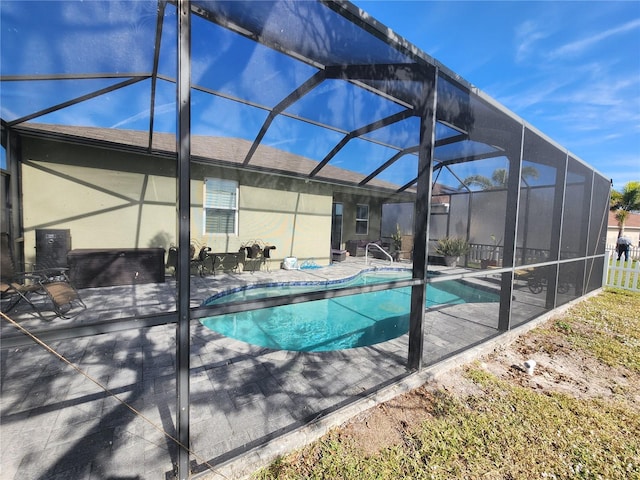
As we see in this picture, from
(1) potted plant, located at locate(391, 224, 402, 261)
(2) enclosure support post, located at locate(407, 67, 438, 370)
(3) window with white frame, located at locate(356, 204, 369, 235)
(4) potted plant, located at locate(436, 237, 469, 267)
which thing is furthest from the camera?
(3) window with white frame, located at locate(356, 204, 369, 235)

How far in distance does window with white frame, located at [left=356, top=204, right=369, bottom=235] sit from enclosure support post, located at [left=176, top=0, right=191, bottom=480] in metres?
9.97

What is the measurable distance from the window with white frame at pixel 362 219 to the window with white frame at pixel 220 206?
17.5ft

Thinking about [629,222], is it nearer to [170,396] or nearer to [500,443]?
[500,443]

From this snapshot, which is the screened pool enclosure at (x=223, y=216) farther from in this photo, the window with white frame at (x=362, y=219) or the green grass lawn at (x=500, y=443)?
the window with white frame at (x=362, y=219)

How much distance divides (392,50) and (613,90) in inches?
588

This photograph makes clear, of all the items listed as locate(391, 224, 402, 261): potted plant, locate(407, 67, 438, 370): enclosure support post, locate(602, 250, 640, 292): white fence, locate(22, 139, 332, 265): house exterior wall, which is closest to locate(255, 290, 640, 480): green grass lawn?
locate(407, 67, 438, 370): enclosure support post

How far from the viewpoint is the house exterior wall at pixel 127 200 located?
204 inches

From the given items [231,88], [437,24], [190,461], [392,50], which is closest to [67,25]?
[231,88]

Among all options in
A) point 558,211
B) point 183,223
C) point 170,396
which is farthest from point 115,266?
point 558,211

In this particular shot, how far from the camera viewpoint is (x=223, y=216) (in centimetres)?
738

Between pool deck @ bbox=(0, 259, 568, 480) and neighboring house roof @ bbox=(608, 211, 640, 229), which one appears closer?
pool deck @ bbox=(0, 259, 568, 480)

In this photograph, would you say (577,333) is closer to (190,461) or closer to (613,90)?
(190,461)

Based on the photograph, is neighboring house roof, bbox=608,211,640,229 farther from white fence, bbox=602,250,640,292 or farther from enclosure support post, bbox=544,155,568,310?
enclosure support post, bbox=544,155,568,310

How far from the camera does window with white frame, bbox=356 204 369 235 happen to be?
1111 centimetres
